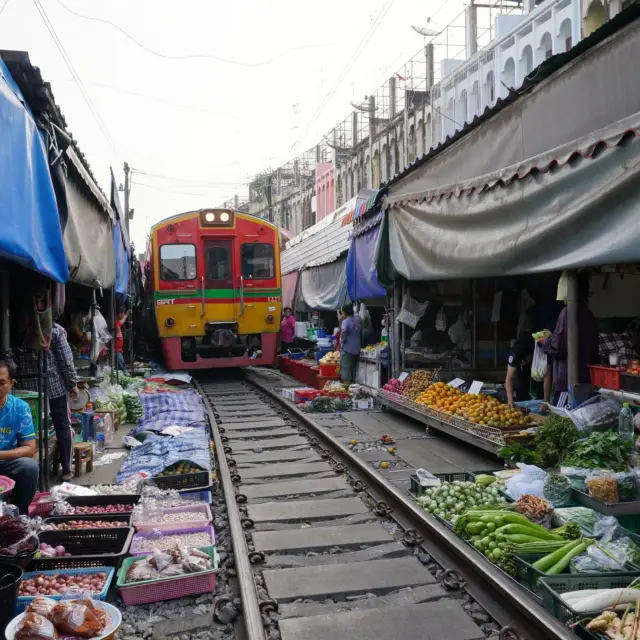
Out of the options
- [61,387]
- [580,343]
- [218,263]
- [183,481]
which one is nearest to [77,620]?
[183,481]

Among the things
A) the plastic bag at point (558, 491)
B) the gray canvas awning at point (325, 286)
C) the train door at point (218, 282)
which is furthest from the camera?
the gray canvas awning at point (325, 286)

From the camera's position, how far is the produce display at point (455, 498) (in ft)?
16.1

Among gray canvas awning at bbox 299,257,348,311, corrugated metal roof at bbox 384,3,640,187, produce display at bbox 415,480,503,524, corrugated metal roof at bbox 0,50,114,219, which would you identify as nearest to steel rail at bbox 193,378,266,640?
produce display at bbox 415,480,503,524

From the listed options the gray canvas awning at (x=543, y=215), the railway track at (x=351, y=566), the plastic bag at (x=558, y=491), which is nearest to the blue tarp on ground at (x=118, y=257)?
the railway track at (x=351, y=566)

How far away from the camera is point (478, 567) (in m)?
3.94

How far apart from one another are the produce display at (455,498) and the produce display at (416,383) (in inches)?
151

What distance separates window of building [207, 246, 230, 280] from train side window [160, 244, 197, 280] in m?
0.36

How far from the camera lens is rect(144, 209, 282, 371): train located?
1338 centimetres

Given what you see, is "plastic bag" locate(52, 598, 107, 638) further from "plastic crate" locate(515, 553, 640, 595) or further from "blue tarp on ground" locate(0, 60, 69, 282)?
"plastic crate" locate(515, 553, 640, 595)

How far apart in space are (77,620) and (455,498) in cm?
303

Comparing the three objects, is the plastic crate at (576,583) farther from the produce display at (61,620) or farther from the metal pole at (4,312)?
the metal pole at (4,312)

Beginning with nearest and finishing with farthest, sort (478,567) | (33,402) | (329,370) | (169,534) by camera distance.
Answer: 1. (478,567)
2. (169,534)
3. (33,402)
4. (329,370)

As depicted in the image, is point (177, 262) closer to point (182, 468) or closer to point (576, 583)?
point (182, 468)

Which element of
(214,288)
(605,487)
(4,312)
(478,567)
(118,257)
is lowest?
(478,567)
